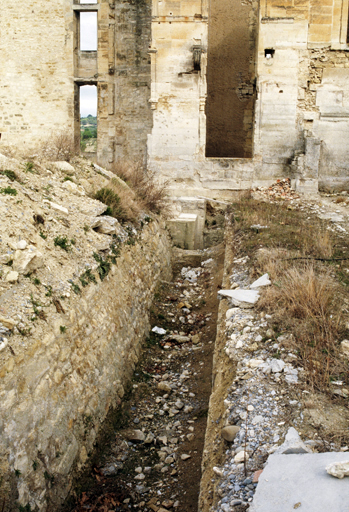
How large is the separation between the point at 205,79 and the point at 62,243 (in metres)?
9.65

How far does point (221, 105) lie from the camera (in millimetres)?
16719

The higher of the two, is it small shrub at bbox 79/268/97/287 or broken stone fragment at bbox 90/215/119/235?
broken stone fragment at bbox 90/215/119/235

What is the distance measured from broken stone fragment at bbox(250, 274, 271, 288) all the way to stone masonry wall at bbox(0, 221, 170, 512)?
1.78m

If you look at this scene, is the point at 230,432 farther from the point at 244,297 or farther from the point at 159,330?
the point at 159,330

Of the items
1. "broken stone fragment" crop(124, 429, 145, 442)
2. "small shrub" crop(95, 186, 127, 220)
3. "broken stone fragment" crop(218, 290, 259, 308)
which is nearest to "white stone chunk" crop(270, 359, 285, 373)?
"broken stone fragment" crop(218, 290, 259, 308)

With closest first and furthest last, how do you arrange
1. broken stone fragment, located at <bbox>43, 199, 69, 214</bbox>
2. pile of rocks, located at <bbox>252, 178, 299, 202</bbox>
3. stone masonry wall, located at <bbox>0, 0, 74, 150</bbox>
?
1. broken stone fragment, located at <bbox>43, 199, 69, 214</bbox>
2. pile of rocks, located at <bbox>252, 178, 299, 202</bbox>
3. stone masonry wall, located at <bbox>0, 0, 74, 150</bbox>

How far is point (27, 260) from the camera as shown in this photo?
4.10 meters

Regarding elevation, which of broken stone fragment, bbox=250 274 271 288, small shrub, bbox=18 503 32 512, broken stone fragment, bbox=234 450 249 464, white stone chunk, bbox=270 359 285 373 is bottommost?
small shrub, bbox=18 503 32 512

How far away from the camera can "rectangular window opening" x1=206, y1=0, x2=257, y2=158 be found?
1633 cm

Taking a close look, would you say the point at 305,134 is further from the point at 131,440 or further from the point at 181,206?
the point at 131,440

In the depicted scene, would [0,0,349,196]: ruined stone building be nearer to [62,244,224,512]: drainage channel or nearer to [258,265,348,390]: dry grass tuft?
[62,244,224,512]: drainage channel

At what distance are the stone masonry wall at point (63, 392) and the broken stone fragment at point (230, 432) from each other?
1345 millimetres

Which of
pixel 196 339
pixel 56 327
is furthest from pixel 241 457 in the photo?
pixel 196 339

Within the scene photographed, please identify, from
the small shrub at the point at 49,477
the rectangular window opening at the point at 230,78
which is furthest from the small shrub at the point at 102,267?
the rectangular window opening at the point at 230,78
